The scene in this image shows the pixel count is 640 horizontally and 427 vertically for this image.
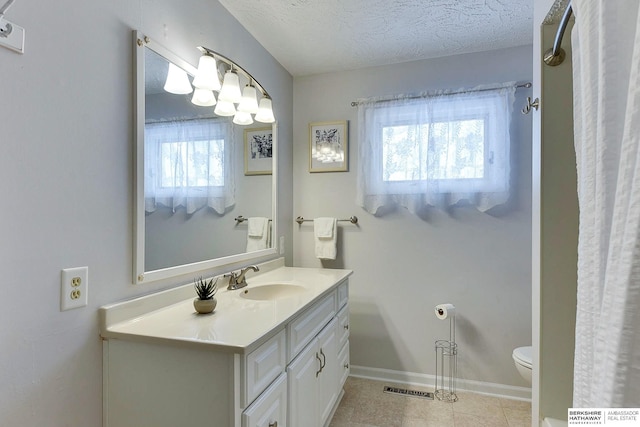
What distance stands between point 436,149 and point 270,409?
73.0 inches

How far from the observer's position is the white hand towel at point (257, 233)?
1980 millimetres

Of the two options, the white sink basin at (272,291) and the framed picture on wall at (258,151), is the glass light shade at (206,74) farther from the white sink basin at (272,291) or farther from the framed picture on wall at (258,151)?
the white sink basin at (272,291)

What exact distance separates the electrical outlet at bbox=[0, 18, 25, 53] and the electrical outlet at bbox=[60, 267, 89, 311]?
0.61m

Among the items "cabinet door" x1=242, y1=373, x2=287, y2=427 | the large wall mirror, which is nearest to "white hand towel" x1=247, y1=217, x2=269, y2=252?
the large wall mirror

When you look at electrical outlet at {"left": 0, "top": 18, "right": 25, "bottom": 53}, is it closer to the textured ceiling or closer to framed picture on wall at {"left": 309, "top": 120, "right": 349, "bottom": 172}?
the textured ceiling

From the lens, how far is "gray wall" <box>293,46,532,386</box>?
2156mm

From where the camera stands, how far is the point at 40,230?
0.89m

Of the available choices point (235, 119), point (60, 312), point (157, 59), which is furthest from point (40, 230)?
point (235, 119)

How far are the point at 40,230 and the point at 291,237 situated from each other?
5.80 ft

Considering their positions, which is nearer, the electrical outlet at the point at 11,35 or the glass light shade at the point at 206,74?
the electrical outlet at the point at 11,35

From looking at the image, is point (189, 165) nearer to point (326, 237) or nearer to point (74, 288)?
point (74, 288)

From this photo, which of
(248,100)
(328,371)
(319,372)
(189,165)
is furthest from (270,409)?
(248,100)

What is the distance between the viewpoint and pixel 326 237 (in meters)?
2.41

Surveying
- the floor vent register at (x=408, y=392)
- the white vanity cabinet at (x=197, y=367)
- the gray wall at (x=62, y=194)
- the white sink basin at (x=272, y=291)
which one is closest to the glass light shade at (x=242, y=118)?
the gray wall at (x=62, y=194)
